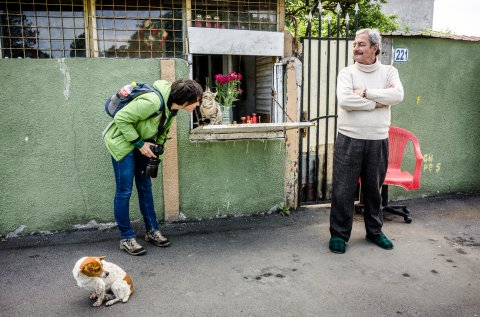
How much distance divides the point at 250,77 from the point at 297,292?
3239 mm

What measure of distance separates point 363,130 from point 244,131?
4.10 feet

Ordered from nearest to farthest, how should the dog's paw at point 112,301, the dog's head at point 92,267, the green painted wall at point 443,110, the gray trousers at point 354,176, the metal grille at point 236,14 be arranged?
the dog's head at point 92,267
the dog's paw at point 112,301
the gray trousers at point 354,176
the metal grille at point 236,14
the green painted wall at point 443,110

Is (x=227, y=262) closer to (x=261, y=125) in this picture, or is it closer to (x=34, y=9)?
(x=261, y=125)

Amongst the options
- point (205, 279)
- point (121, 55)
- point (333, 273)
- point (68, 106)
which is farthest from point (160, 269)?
point (121, 55)

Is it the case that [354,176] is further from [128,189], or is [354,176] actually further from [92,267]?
[92,267]

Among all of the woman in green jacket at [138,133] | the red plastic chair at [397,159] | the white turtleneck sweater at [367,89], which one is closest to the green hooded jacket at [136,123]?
the woman in green jacket at [138,133]

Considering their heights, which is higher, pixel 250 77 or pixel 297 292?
pixel 250 77

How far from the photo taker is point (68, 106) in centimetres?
427

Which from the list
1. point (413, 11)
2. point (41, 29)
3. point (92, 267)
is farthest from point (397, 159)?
point (413, 11)

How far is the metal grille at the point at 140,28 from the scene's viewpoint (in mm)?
4449

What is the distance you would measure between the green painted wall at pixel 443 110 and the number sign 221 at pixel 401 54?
0.18 feet

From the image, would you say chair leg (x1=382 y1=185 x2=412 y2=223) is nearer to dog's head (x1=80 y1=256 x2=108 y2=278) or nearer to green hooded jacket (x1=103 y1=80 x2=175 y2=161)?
green hooded jacket (x1=103 y1=80 x2=175 y2=161)

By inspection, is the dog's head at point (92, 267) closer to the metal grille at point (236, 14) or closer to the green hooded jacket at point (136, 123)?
the green hooded jacket at point (136, 123)

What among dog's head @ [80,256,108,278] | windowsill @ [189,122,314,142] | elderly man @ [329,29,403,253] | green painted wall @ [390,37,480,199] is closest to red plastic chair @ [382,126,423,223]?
green painted wall @ [390,37,480,199]
